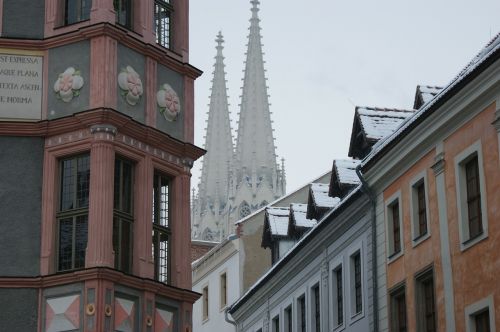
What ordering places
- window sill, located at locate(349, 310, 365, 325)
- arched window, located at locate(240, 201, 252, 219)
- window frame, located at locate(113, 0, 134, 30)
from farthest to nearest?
arched window, located at locate(240, 201, 252, 219)
window sill, located at locate(349, 310, 365, 325)
window frame, located at locate(113, 0, 134, 30)

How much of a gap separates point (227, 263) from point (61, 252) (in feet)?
112

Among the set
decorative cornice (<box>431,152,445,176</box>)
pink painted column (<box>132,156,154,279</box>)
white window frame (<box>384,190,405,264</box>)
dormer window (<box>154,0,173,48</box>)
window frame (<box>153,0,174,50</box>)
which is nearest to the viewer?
pink painted column (<box>132,156,154,279</box>)

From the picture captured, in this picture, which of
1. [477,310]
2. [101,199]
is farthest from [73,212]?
[477,310]

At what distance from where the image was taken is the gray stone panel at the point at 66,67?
3491 centimetres

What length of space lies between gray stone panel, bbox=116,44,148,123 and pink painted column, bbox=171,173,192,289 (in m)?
2.30

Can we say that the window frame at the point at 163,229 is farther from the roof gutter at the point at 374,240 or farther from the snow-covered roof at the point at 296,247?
the snow-covered roof at the point at 296,247

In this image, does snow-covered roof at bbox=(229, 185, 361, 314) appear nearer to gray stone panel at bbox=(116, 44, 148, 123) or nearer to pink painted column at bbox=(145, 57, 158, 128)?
pink painted column at bbox=(145, 57, 158, 128)

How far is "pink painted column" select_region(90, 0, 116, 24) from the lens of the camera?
1396 inches

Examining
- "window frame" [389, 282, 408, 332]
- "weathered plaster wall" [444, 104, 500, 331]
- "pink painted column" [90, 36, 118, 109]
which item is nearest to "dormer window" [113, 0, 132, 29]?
"pink painted column" [90, 36, 118, 109]

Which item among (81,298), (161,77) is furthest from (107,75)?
(81,298)

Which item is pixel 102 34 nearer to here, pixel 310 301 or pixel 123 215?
pixel 123 215

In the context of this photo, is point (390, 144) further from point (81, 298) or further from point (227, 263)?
point (227, 263)

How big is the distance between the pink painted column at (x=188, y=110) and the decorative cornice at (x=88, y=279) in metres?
4.63

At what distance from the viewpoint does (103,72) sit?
114ft
